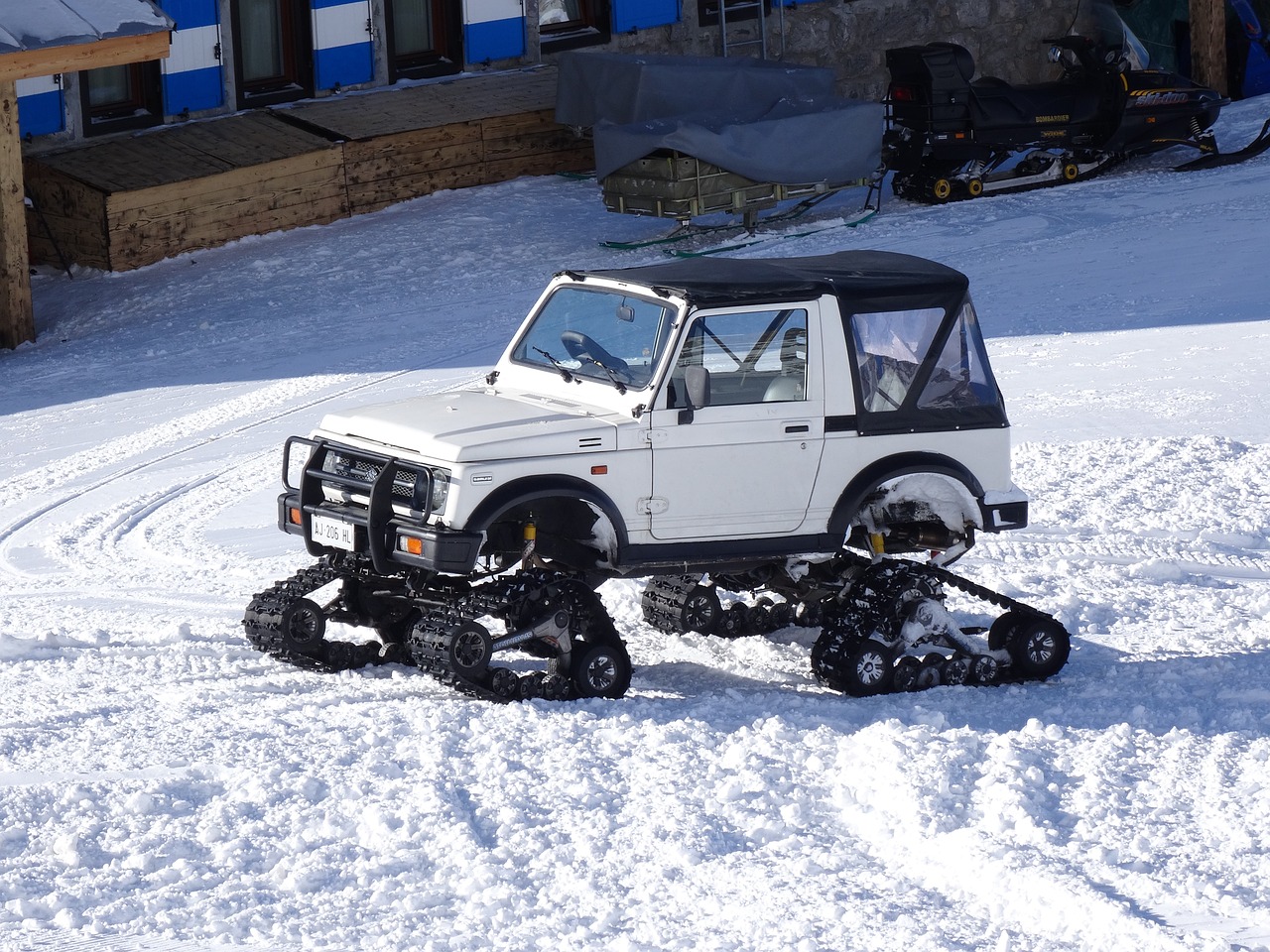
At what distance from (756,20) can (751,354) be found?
14614 millimetres

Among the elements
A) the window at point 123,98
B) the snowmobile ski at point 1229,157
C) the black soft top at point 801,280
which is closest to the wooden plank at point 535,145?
the window at point 123,98

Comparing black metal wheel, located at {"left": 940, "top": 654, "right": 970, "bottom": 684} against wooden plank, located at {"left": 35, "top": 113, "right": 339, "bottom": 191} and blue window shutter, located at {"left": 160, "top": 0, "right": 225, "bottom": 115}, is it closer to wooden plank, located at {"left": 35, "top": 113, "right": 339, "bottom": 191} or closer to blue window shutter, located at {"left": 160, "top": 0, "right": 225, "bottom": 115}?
wooden plank, located at {"left": 35, "top": 113, "right": 339, "bottom": 191}

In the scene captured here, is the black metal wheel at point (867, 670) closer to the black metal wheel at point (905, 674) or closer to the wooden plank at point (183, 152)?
the black metal wheel at point (905, 674)

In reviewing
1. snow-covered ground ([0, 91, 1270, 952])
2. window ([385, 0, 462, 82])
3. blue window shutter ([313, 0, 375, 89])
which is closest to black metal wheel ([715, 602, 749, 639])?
snow-covered ground ([0, 91, 1270, 952])

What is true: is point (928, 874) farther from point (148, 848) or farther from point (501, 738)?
point (148, 848)

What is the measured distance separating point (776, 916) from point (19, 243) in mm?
11166

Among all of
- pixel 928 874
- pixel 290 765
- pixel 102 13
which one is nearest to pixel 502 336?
pixel 102 13

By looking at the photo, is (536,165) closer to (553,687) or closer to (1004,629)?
(1004,629)

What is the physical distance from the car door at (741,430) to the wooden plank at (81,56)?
810 centimetres

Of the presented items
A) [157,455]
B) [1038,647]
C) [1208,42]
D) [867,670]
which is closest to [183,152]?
[157,455]

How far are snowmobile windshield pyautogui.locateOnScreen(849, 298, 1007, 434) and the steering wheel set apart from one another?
1.04 metres

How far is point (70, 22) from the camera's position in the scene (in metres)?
13.9

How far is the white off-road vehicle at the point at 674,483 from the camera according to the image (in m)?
7.34

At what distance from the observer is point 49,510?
35.9 ft
